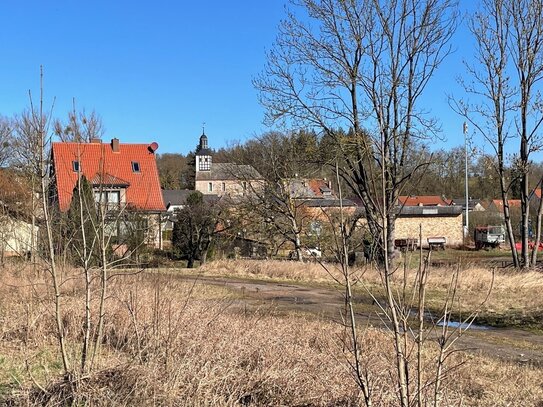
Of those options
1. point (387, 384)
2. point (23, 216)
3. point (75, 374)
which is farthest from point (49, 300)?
point (23, 216)

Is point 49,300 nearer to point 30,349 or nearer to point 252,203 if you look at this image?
point 30,349

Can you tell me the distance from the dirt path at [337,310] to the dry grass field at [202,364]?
476 mm

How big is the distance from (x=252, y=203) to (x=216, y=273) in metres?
6.90

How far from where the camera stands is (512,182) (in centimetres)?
2206

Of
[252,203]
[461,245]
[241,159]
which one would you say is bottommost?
[461,245]

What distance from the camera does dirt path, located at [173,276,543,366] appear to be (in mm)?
8273

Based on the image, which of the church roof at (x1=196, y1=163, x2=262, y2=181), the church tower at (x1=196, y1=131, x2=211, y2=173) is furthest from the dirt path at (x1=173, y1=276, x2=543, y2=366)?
the church tower at (x1=196, y1=131, x2=211, y2=173)

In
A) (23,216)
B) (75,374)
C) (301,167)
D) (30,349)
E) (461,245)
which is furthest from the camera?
(461,245)

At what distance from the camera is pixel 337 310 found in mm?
12516

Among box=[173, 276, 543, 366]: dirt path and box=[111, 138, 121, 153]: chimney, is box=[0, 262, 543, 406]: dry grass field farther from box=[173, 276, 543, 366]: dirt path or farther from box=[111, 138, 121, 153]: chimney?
box=[111, 138, 121, 153]: chimney

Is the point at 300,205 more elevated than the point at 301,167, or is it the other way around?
the point at 301,167

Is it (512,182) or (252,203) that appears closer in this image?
(512,182)

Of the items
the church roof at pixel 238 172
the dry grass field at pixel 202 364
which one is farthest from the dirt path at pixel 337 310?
the church roof at pixel 238 172

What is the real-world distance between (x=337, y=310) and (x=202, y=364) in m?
8.23
